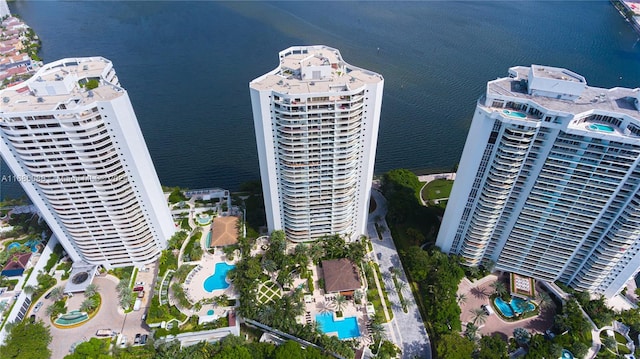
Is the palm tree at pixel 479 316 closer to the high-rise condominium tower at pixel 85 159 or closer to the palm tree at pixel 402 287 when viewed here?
the palm tree at pixel 402 287

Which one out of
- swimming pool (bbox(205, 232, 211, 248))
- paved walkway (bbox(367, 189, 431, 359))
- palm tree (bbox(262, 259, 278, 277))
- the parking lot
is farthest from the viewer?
swimming pool (bbox(205, 232, 211, 248))

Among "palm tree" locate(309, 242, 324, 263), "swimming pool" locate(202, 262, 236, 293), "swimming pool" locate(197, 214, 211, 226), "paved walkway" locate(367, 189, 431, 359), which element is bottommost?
"paved walkway" locate(367, 189, 431, 359)

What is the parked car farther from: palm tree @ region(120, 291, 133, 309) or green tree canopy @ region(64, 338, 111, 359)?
palm tree @ region(120, 291, 133, 309)

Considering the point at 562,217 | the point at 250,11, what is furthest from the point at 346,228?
the point at 250,11

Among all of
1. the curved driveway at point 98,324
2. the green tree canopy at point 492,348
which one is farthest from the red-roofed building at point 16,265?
the green tree canopy at point 492,348

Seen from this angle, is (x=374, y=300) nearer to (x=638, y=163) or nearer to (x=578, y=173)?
(x=578, y=173)

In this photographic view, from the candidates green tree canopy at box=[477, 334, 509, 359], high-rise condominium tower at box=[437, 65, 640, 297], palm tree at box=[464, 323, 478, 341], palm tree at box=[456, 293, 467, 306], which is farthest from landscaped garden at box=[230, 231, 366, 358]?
high-rise condominium tower at box=[437, 65, 640, 297]

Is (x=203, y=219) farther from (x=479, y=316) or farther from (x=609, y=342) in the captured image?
(x=609, y=342)
